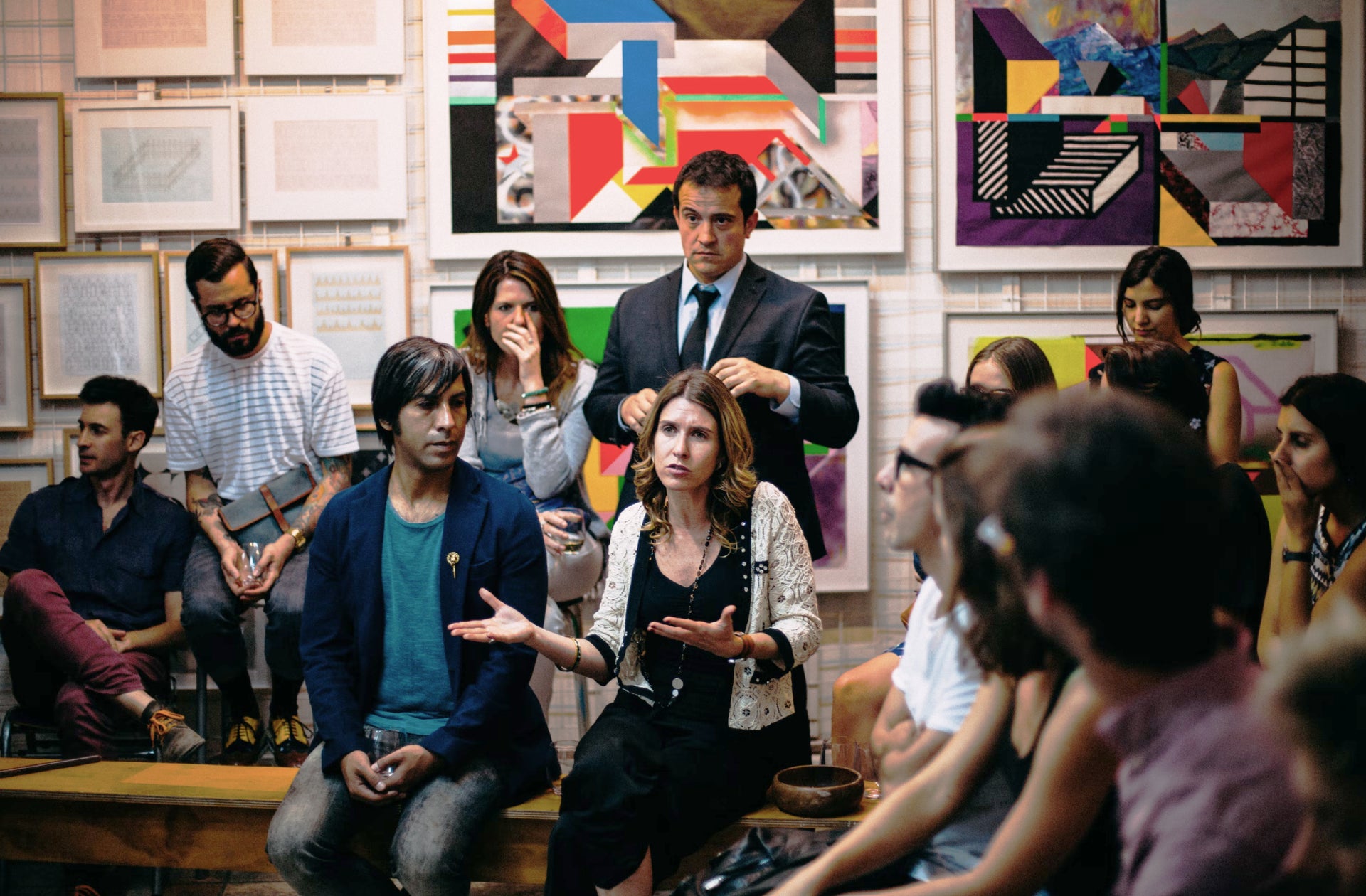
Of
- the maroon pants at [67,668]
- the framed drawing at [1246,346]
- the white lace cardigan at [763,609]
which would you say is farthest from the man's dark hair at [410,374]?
the framed drawing at [1246,346]

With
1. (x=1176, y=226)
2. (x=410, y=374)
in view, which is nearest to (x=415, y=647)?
(x=410, y=374)

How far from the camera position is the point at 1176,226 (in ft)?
12.4

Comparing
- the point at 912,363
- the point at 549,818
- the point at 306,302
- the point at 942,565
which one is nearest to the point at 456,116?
the point at 306,302

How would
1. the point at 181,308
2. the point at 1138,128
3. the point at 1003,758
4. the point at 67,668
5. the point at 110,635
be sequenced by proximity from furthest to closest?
the point at 181,308 < the point at 1138,128 < the point at 110,635 < the point at 67,668 < the point at 1003,758

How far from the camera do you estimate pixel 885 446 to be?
3828 millimetres

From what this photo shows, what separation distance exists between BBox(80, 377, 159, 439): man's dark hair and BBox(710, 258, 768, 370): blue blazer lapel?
5.89 feet

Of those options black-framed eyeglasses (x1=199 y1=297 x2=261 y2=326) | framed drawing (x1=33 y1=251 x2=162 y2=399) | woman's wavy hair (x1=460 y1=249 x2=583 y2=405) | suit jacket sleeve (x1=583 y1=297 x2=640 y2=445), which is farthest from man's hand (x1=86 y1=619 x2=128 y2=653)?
suit jacket sleeve (x1=583 y1=297 x2=640 y2=445)

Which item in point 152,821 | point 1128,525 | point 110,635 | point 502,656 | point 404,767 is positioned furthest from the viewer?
point 110,635

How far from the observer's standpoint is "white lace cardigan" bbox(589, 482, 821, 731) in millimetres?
2186

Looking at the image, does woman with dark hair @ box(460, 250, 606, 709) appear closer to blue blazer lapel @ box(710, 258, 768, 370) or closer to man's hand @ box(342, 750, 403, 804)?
blue blazer lapel @ box(710, 258, 768, 370)

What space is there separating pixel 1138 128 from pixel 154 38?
3.40 meters

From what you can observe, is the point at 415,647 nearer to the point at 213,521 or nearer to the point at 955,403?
the point at 213,521

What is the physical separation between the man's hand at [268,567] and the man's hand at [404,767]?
112 centimetres

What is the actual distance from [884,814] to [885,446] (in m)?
3.11
